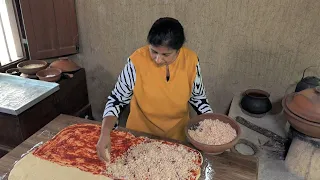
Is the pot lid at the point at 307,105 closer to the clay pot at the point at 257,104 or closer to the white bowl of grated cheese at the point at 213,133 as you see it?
the white bowl of grated cheese at the point at 213,133

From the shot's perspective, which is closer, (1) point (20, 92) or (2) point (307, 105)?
(2) point (307, 105)

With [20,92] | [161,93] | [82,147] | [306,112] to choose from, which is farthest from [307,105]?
[20,92]

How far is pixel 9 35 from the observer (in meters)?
2.71

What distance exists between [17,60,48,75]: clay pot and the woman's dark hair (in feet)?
5.06

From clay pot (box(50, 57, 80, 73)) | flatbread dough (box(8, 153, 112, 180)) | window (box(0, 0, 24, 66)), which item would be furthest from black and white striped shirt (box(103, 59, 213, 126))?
window (box(0, 0, 24, 66))

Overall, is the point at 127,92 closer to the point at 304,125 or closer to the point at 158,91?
the point at 158,91

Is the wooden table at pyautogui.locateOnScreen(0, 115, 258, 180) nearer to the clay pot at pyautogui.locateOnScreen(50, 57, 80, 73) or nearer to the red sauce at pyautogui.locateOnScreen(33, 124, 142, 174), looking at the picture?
the red sauce at pyautogui.locateOnScreen(33, 124, 142, 174)

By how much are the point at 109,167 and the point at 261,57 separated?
1751 millimetres

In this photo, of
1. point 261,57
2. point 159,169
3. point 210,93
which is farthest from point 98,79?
point 159,169

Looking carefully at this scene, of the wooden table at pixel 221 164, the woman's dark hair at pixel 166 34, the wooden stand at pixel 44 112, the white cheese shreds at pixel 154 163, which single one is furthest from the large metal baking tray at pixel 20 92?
the woman's dark hair at pixel 166 34

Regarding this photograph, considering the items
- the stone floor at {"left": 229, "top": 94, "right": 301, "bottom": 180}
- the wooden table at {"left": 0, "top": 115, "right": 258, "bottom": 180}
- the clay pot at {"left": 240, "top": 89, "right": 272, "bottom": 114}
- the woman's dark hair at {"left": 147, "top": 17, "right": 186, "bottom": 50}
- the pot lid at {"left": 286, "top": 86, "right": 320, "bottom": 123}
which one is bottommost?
the stone floor at {"left": 229, "top": 94, "right": 301, "bottom": 180}

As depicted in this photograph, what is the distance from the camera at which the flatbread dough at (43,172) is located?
1.21 m

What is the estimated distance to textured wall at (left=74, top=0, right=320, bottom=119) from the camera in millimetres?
2195

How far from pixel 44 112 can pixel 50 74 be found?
0.44 metres
